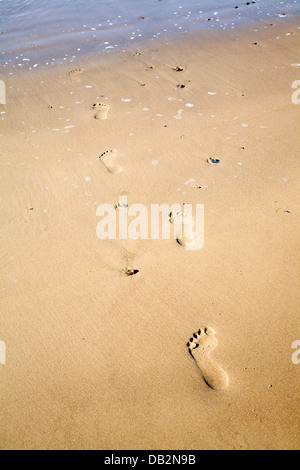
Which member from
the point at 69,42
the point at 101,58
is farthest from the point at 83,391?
the point at 69,42

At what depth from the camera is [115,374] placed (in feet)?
6.25

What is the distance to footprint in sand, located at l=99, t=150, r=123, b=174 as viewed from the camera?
3080mm

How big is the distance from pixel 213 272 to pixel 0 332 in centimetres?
156

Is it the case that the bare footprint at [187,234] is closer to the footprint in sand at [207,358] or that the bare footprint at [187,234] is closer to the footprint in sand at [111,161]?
the footprint in sand at [207,358]

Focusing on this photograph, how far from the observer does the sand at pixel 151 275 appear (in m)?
1.77

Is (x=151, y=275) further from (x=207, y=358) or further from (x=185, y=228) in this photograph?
(x=207, y=358)

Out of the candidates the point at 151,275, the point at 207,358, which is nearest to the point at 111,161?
the point at 151,275

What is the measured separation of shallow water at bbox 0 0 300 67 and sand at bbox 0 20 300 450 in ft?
5.42

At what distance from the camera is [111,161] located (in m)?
3.17

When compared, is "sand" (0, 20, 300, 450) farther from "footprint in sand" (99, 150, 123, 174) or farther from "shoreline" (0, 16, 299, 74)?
"shoreline" (0, 16, 299, 74)

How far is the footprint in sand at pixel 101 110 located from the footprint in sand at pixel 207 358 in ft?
9.12

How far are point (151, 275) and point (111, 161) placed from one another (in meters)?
1.41

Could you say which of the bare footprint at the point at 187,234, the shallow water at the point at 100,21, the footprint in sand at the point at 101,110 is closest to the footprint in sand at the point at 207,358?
the bare footprint at the point at 187,234

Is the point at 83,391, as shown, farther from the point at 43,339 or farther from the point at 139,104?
the point at 139,104
